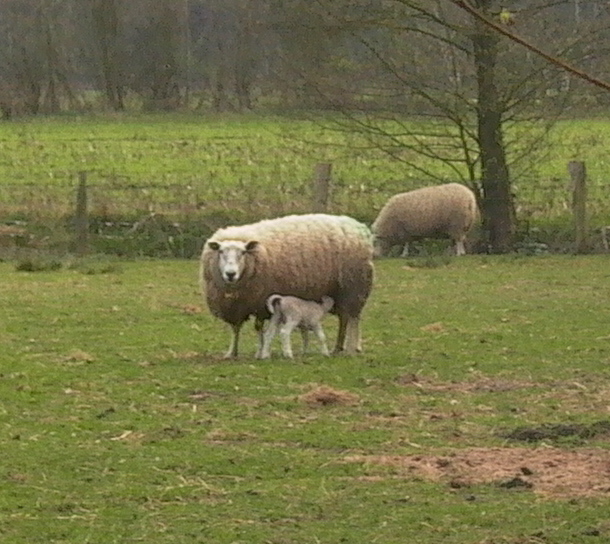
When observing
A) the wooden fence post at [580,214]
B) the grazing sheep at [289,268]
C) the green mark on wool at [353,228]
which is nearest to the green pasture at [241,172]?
the wooden fence post at [580,214]

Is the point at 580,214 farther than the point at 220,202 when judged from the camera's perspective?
No

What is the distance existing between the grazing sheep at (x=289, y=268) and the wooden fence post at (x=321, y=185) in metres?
11.1

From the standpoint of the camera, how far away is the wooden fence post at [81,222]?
22000 mm

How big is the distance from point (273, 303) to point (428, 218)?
38.8 ft

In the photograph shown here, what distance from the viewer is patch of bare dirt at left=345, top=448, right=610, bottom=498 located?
724cm

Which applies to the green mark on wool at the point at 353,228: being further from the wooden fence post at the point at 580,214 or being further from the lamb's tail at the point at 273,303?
the wooden fence post at the point at 580,214

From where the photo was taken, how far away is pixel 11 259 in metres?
21.2

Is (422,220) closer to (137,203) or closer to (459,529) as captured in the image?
(137,203)

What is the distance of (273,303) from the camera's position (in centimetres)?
1183

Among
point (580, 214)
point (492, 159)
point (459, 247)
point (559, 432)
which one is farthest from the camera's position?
point (459, 247)

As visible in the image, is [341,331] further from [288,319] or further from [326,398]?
[326,398]

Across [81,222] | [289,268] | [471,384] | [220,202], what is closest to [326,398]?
[471,384]

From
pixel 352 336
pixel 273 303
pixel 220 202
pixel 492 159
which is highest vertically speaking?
pixel 492 159

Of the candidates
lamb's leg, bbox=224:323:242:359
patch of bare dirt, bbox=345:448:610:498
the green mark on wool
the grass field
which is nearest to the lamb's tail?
lamb's leg, bbox=224:323:242:359
